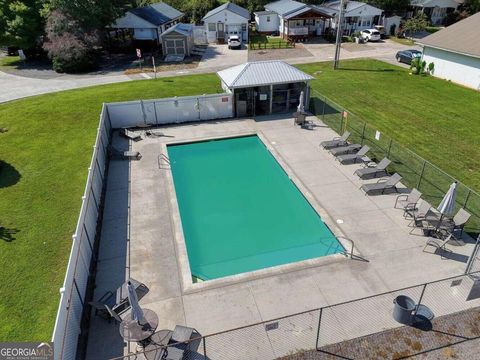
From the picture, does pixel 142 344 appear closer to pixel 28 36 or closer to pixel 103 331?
pixel 103 331

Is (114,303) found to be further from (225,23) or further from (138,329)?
(225,23)


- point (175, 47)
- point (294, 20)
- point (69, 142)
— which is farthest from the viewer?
point (294, 20)

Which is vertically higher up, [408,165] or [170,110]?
[170,110]

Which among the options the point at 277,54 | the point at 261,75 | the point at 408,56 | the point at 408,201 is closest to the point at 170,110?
the point at 261,75

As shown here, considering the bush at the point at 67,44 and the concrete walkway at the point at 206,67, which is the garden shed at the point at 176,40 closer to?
the concrete walkway at the point at 206,67

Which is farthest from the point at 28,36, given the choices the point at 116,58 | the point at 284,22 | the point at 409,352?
the point at 409,352

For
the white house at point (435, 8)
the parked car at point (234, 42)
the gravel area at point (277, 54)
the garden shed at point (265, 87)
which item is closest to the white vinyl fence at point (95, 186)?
the garden shed at point (265, 87)
